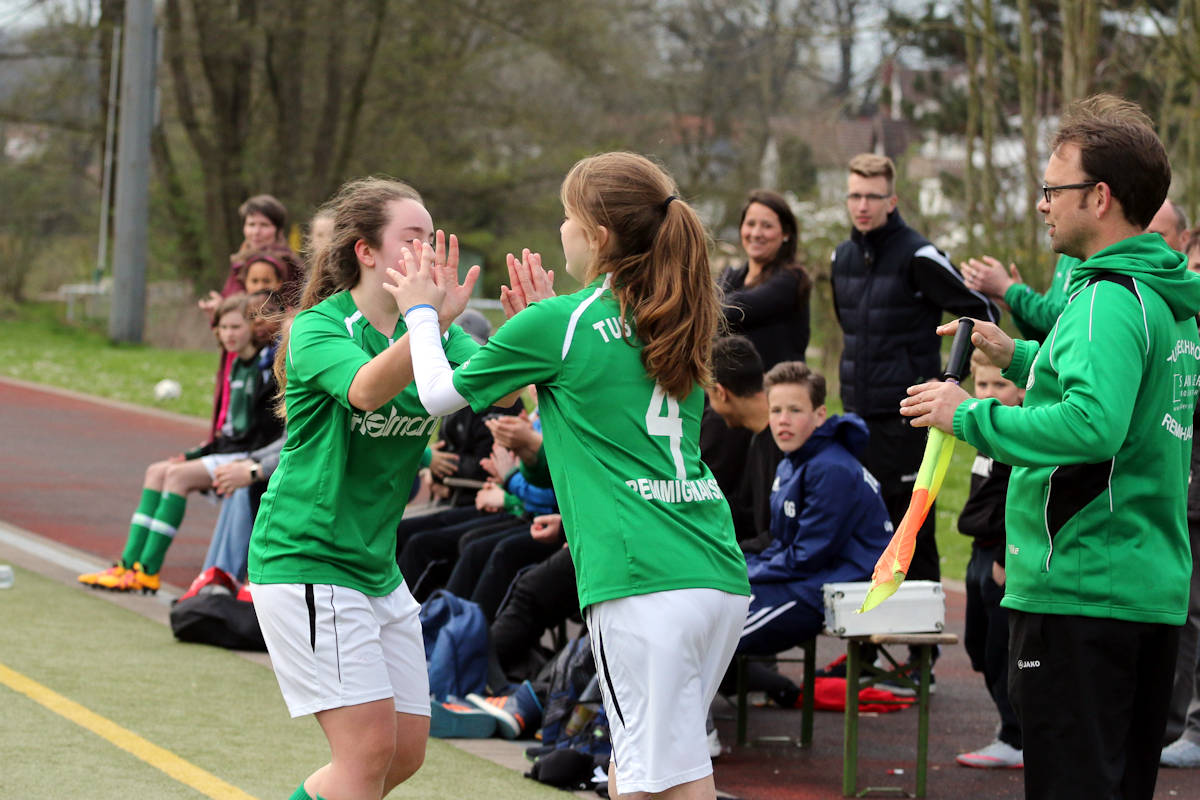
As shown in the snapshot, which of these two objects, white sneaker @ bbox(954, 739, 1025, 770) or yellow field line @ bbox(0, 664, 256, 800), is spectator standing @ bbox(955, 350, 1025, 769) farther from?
yellow field line @ bbox(0, 664, 256, 800)

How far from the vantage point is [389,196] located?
403 cm

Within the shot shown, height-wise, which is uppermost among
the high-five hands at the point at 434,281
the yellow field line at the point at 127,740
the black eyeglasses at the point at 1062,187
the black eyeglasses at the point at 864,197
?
the black eyeglasses at the point at 864,197

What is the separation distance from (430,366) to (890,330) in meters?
4.07

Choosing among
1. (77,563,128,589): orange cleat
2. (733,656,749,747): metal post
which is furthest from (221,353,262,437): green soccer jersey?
(733,656,749,747): metal post

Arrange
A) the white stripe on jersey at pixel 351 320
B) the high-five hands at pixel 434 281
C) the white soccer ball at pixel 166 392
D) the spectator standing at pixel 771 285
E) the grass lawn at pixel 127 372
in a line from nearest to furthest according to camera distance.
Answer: the high-five hands at pixel 434 281 → the white stripe on jersey at pixel 351 320 → the spectator standing at pixel 771 285 → the grass lawn at pixel 127 372 → the white soccer ball at pixel 166 392

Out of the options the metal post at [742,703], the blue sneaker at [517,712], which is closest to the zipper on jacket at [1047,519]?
the metal post at [742,703]

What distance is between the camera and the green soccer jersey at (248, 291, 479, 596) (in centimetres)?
379

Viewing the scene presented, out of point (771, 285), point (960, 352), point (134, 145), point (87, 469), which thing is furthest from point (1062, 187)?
point (134, 145)

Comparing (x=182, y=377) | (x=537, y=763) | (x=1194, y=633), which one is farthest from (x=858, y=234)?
(x=182, y=377)

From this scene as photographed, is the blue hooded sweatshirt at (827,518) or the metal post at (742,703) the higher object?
the blue hooded sweatshirt at (827,518)

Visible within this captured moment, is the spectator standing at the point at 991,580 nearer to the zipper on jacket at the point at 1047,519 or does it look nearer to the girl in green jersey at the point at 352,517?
the zipper on jacket at the point at 1047,519

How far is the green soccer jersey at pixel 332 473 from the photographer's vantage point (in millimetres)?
3789

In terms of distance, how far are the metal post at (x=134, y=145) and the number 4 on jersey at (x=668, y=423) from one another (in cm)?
2843

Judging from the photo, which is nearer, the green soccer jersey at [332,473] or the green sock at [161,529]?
the green soccer jersey at [332,473]
